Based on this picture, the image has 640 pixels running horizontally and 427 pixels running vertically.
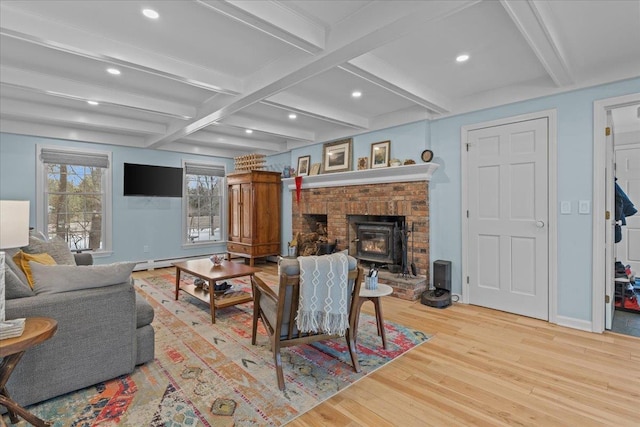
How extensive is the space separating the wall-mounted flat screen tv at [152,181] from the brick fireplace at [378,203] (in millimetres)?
2365

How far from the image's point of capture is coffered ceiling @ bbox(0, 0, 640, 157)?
2.15 m

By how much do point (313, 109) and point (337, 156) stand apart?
1388 mm

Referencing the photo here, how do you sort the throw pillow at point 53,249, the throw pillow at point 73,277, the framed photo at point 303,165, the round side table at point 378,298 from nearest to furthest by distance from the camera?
the throw pillow at point 73,277 → the round side table at point 378,298 → the throw pillow at point 53,249 → the framed photo at point 303,165

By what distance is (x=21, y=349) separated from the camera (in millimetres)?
1487

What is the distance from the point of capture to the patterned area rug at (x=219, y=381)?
186 cm

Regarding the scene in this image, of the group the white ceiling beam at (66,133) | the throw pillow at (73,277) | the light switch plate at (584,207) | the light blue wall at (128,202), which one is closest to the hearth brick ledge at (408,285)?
the light switch plate at (584,207)

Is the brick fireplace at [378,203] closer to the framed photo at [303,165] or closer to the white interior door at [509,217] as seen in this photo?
the framed photo at [303,165]

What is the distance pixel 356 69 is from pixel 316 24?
53 centimetres

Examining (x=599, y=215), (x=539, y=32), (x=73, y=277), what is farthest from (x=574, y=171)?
(x=73, y=277)

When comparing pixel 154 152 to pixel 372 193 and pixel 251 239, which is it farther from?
pixel 372 193

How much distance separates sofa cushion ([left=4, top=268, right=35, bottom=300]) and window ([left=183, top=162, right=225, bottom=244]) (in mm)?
4812

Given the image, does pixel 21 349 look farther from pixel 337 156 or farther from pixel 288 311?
pixel 337 156

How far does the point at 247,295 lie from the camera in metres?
3.71

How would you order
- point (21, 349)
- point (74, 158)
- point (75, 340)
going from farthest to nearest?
point (74, 158) → point (75, 340) → point (21, 349)
